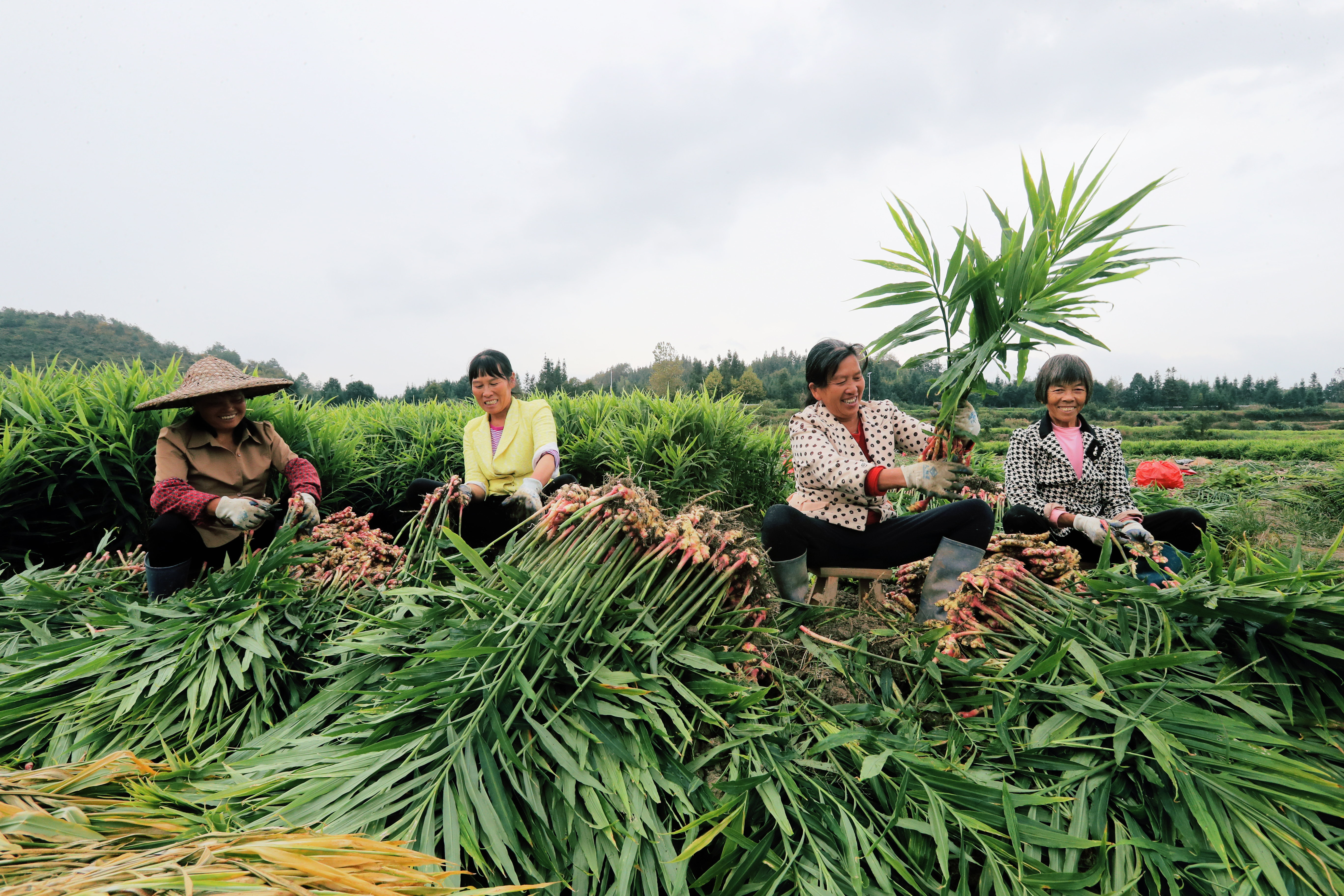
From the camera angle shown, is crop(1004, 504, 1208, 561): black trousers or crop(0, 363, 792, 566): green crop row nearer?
crop(1004, 504, 1208, 561): black trousers

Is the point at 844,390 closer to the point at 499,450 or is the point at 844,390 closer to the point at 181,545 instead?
the point at 499,450

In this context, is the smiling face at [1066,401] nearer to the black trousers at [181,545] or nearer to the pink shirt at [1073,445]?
the pink shirt at [1073,445]

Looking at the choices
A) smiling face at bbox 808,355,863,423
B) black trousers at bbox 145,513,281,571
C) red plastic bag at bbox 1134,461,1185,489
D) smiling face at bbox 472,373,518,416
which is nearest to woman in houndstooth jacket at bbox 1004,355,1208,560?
smiling face at bbox 808,355,863,423

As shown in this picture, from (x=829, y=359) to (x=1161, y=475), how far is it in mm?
3644

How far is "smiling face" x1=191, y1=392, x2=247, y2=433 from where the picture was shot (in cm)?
282

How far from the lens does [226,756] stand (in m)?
1.81

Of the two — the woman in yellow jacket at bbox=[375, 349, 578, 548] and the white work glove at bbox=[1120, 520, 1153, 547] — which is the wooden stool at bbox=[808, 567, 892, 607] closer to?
the white work glove at bbox=[1120, 520, 1153, 547]

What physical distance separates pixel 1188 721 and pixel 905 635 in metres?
0.73

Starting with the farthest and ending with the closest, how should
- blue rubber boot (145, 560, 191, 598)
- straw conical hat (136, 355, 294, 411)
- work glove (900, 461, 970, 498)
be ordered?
straw conical hat (136, 355, 294, 411) < blue rubber boot (145, 560, 191, 598) < work glove (900, 461, 970, 498)

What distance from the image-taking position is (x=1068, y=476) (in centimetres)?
305

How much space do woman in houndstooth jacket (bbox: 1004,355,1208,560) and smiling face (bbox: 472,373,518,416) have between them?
106 inches

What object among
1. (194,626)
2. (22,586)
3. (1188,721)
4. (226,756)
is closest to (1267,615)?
(1188,721)

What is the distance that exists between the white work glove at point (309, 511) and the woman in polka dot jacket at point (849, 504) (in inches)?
80.4

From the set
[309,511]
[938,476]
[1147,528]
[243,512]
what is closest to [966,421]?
[938,476]
